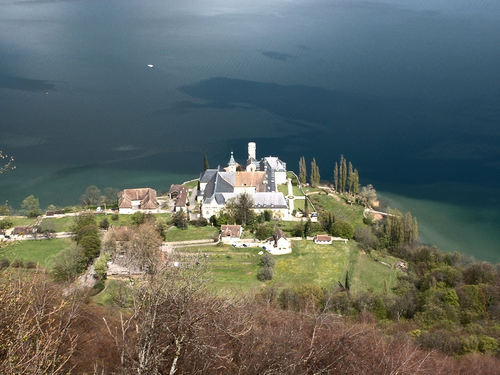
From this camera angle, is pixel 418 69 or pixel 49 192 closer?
pixel 49 192

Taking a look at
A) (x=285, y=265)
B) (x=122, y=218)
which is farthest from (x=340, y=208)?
(x=122, y=218)

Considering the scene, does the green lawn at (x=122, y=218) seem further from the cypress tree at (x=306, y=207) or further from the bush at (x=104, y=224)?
the cypress tree at (x=306, y=207)

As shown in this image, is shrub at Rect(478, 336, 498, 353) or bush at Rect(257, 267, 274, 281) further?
bush at Rect(257, 267, 274, 281)

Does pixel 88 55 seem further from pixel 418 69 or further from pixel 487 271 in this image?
pixel 487 271

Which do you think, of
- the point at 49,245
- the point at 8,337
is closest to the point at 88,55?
the point at 49,245

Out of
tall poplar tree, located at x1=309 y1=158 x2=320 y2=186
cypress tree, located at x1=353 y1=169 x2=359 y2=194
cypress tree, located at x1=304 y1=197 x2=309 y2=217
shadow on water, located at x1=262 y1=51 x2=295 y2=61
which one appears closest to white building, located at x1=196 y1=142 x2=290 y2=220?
cypress tree, located at x1=304 y1=197 x2=309 y2=217

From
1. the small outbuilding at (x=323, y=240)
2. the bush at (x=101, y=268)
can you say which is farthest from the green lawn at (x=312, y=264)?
the bush at (x=101, y=268)

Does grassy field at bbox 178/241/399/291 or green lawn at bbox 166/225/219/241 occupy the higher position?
green lawn at bbox 166/225/219/241

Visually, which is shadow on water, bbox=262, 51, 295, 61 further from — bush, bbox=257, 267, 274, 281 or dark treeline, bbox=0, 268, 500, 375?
dark treeline, bbox=0, 268, 500, 375
